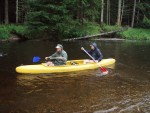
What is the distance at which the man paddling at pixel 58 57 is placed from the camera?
1420 centimetres

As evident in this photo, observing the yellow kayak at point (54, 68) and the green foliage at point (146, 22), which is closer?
the yellow kayak at point (54, 68)

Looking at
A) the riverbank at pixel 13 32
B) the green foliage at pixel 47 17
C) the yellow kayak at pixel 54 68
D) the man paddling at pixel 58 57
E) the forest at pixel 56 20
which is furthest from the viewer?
the riverbank at pixel 13 32

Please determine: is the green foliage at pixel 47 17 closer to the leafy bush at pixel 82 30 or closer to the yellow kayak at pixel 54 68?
the leafy bush at pixel 82 30

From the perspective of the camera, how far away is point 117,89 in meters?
11.6

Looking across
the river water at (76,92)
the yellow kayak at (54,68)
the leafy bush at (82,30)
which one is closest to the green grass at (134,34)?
the leafy bush at (82,30)

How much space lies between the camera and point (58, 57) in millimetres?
14242

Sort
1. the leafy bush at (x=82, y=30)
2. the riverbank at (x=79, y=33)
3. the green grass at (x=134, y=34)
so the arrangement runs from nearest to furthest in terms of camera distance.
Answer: the riverbank at (x=79, y=33) → the leafy bush at (x=82, y=30) → the green grass at (x=134, y=34)

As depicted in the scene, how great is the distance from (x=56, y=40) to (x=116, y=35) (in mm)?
8536

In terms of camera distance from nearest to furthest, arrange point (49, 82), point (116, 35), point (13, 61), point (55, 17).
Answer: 1. point (49, 82)
2. point (13, 61)
3. point (55, 17)
4. point (116, 35)

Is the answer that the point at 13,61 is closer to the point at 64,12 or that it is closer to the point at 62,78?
the point at 62,78

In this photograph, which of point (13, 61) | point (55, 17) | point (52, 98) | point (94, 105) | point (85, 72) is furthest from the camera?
point (55, 17)

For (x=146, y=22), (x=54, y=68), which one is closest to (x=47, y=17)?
(x=54, y=68)

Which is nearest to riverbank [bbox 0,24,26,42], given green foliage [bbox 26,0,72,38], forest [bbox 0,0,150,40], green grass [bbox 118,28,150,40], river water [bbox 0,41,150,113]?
forest [bbox 0,0,150,40]

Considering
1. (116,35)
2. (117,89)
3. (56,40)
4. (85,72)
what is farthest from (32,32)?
(117,89)
